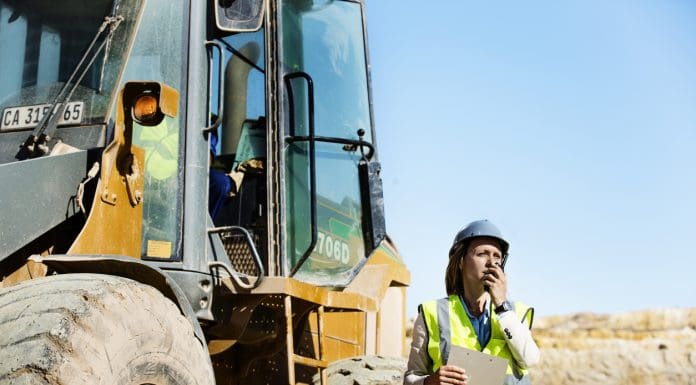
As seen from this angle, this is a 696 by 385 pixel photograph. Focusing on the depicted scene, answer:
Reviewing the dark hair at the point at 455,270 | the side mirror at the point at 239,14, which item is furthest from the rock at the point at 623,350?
the dark hair at the point at 455,270

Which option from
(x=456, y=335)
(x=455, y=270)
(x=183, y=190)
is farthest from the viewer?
(x=183, y=190)

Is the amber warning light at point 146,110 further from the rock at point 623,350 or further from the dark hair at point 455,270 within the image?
the rock at point 623,350

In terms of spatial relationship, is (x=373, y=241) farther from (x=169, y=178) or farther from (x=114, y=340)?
(x=114, y=340)

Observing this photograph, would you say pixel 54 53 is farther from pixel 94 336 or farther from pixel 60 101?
pixel 94 336

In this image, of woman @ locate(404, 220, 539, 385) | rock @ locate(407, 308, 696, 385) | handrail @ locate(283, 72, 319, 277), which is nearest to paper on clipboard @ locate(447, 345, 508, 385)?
woman @ locate(404, 220, 539, 385)

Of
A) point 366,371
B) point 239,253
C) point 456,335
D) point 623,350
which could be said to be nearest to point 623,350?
point 623,350

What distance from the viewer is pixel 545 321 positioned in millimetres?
15312

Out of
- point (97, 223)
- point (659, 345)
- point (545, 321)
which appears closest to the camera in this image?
point (97, 223)

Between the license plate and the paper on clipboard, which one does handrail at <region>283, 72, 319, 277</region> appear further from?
the paper on clipboard

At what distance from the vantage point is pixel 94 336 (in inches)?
139

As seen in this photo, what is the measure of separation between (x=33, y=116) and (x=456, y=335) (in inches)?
94.8

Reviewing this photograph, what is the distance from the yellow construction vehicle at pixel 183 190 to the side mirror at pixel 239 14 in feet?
0.04

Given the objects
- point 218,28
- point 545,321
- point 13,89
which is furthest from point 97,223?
point 545,321

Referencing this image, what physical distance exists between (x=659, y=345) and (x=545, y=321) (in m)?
2.25
